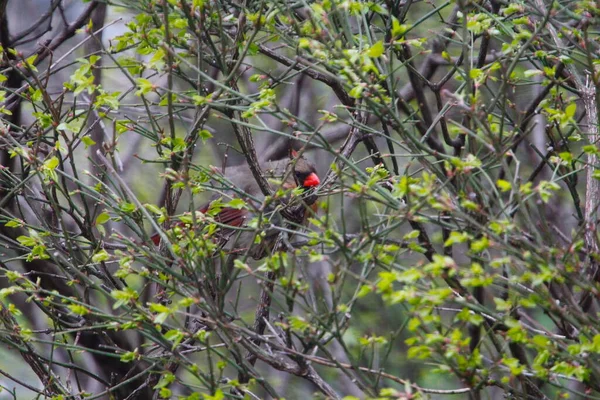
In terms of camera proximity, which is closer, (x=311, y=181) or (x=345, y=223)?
(x=345, y=223)

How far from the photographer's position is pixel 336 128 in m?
5.91

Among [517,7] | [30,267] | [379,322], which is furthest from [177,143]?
[379,322]

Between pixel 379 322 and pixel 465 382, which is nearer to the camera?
pixel 465 382

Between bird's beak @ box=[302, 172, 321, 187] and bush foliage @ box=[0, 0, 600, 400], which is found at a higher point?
bush foliage @ box=[0, 0, 600, 400]

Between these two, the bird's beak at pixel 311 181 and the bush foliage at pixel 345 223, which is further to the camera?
the bird's beak at pixel 311 181

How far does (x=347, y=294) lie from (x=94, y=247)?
297 cm

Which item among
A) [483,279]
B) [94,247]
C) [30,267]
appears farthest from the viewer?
[30,267]

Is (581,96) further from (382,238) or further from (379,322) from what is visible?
(379,322)

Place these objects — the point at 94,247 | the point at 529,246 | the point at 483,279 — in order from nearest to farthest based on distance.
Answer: the point at 483,279, the point at 529,246, the point at 94,247

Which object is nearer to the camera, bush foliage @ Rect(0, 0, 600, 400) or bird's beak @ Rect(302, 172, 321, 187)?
bush foliage @ Rect(0, 0, 600, 400)

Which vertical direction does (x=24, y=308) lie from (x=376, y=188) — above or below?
below

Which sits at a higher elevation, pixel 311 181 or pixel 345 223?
pixel 345 223

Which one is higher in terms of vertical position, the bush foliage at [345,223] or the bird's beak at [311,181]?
the bush foliage at [345,223]

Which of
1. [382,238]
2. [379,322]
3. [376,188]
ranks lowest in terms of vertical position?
[379,322]
